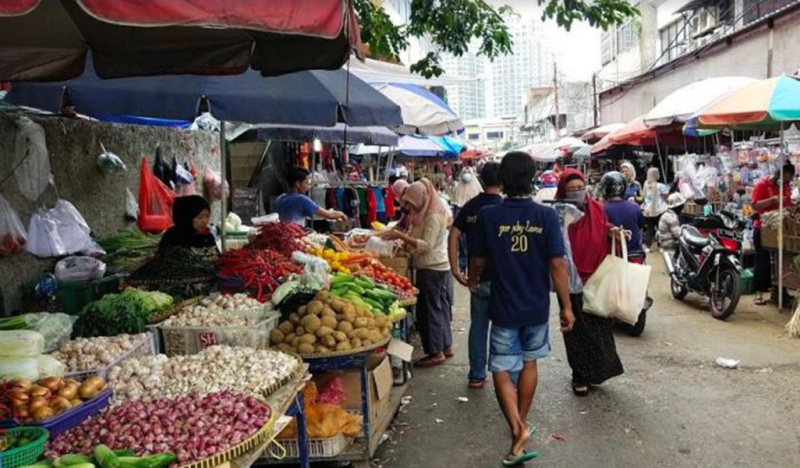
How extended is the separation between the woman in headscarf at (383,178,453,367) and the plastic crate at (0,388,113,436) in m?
3.82

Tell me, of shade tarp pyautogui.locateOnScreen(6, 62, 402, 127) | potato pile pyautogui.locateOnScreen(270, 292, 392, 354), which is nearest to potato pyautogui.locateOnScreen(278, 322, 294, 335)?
potato pile pyautogui.locateOnScreen(270, 292, 392, 354)

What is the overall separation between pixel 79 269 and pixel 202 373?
3270 millimetres

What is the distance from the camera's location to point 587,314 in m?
5.94

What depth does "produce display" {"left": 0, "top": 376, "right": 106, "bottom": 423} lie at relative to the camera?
115 inches

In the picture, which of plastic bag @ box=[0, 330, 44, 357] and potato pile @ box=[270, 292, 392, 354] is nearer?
plastic bag @ box=[0, 330, 44, 357]

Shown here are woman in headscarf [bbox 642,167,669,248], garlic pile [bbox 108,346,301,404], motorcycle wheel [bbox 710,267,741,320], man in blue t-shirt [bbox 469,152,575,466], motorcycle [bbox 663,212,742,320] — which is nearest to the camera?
garlic pile [bbox 108,346,301,404]

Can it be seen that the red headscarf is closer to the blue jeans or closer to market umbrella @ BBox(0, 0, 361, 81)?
the blue jeans

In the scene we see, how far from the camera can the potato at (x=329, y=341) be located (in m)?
4.29

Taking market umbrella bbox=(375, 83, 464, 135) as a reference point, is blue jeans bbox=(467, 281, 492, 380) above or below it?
below

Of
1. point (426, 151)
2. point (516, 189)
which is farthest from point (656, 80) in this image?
point (516, 189)

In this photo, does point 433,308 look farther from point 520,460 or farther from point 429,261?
point 520,460

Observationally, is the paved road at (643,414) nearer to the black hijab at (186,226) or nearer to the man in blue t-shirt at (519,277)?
the man in blue t-shirt at (519,277)

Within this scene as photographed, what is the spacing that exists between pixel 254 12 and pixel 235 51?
1909 millimetres

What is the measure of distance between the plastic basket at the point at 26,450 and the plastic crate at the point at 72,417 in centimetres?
8
